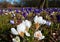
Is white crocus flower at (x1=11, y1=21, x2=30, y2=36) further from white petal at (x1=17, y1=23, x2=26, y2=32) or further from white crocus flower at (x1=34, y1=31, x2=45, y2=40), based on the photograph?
white crocus flower at (x1=34, y1=31, x2=45, y2=40)

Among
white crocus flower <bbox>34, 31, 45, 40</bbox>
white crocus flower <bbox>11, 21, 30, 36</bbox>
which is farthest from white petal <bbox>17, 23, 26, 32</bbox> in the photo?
white crocus flower <bbox>34, 31, 45, 40</bbox>

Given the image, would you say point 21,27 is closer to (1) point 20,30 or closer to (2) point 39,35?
(1) point 20,30

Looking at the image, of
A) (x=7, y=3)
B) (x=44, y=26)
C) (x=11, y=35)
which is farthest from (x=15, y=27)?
(x=7, y=3)

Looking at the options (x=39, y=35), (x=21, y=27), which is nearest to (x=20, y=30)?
(x=21, y=27)

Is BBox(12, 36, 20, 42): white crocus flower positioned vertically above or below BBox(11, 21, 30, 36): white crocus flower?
below

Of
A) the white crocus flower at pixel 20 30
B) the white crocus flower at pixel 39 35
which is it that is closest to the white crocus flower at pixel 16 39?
the white crocus flower at pixel 20 30

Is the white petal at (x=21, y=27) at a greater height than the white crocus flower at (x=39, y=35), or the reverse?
the white petal at (x=21, y=27)

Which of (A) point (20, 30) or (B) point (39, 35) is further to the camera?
(B) point (39, 35)

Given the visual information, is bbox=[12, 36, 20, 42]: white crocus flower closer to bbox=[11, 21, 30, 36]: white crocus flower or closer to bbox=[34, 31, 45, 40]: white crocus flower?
bbox=[11, 21, 30, 36]: white crocus flower

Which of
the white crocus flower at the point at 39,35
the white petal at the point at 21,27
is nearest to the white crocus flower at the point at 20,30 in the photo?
the white petal at the point at 21,27

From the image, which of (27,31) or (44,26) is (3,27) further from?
(44,26)

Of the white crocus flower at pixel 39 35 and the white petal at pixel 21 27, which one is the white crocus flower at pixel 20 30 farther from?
the white crocus flower at pixel 39 35

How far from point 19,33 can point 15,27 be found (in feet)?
0.45

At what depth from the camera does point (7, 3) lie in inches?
1019
